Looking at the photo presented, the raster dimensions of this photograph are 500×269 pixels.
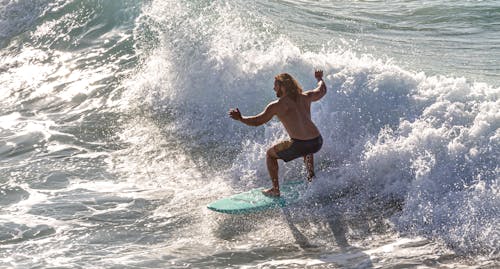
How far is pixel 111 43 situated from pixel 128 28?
0.51m

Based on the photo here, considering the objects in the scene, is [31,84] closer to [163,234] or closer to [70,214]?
[70,214]

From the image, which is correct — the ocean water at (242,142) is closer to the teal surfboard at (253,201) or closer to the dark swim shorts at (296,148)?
the teal surfboard at (253,201)

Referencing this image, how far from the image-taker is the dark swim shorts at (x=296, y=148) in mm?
7555

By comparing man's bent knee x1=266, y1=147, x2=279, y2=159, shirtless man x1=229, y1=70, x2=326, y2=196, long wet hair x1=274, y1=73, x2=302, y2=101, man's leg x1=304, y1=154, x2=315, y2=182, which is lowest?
man's leg x1=304, y1=154, x2=315, y2=182

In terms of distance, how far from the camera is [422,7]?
14945 millimetres

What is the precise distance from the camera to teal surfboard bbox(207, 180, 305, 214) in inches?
289

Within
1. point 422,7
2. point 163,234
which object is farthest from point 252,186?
point 422,7

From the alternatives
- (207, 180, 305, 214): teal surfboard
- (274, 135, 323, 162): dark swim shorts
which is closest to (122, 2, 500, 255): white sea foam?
(207, 180, 305, 214): teal surfboard

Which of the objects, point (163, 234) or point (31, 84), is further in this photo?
point (31, 84)

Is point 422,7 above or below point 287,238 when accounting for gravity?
above

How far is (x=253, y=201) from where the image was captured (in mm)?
7504

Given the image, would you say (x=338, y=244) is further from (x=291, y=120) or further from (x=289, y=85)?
(x=289, y=85)

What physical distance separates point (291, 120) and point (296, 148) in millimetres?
295

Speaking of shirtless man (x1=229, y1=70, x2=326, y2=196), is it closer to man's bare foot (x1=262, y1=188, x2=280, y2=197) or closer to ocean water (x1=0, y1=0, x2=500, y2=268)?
man's bare foot (x1=262, y1=188, x2=280, y2=197)
